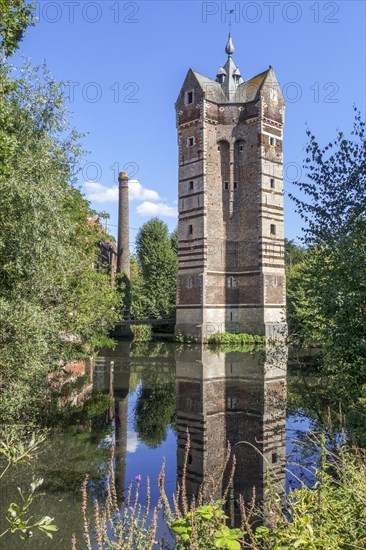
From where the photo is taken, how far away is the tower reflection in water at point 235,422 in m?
8.50

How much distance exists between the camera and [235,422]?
495 inches

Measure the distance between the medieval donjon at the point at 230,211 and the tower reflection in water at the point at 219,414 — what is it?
30.9ft

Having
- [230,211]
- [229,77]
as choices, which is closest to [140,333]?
[230,211]

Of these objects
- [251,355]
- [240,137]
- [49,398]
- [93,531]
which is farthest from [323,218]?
[240,137]

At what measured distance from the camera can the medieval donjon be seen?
35.4m

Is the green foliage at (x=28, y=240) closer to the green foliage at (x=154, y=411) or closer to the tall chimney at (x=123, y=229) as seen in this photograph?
the green foliage at (x=154, y=411)

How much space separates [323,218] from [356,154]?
125cm

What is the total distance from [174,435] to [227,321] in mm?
24679

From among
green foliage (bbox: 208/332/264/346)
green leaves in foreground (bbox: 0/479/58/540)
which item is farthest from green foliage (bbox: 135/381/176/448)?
green foliage (bbox: 208/332/264/346)

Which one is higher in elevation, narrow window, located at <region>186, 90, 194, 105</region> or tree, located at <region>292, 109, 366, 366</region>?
narrow window, located at <region>186, 90, 194, 105</region>

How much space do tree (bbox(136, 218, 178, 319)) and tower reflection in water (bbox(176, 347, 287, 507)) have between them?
2595 centimetres

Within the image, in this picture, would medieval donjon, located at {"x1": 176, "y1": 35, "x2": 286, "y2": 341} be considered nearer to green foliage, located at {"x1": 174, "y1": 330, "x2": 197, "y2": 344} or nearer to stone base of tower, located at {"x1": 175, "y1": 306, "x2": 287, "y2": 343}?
stone base of tower, located at {"x1": 175, "y1": 306, "x2": 287, "y2": 343}

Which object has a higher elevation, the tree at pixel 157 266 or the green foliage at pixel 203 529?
the tree at pixel 157 266

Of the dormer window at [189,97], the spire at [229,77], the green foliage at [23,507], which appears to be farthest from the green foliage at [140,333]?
the green foliage at [23,507]
